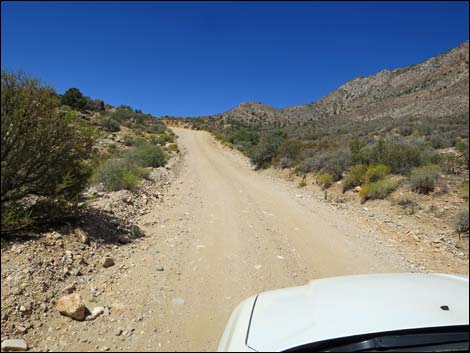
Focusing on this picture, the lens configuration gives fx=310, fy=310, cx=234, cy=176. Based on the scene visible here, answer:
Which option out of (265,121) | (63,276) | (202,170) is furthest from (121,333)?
(265,121)

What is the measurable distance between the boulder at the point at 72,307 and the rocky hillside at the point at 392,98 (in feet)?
134

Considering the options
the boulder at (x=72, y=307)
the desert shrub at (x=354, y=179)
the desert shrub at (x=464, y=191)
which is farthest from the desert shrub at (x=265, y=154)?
the boulder at (x=72, y=307)

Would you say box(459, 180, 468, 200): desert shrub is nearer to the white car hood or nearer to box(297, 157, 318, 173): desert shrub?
box(297, 157, 318, 173): desert shrub

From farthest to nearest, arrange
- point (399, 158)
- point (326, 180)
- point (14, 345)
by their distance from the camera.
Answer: point (326, 180) → point (399, 158) → point (14, 345)

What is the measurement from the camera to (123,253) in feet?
16.9

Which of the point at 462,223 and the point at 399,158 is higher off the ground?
the point at 399,158

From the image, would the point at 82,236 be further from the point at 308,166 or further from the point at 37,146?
the point at 308,166

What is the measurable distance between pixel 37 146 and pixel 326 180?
971 centimetres

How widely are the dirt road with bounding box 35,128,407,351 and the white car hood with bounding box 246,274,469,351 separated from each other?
1247mm

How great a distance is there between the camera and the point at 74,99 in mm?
30359

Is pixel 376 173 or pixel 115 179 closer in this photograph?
pixel 115 179

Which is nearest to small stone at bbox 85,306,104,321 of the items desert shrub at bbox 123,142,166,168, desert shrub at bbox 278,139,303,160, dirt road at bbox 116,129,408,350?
dirt road at bbox 116,129,408,350

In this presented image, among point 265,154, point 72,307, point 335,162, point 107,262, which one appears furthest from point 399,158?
point 72,307

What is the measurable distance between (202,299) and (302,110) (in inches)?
3116
